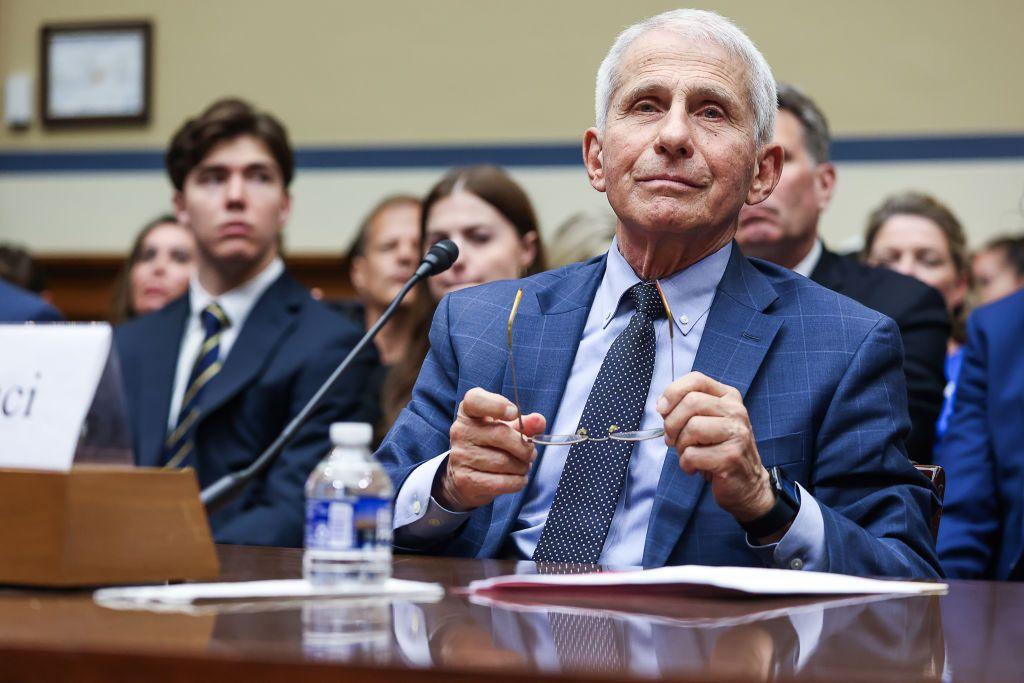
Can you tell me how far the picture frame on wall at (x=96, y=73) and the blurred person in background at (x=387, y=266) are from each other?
256 centimetres

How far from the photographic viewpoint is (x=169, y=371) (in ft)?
9.96

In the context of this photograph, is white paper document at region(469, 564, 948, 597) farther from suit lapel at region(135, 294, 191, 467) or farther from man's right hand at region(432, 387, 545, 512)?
suit lapel at region(135, 294, 191, 467)

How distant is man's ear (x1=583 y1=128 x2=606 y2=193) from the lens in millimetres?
2004

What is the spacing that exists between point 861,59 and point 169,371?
3530mm

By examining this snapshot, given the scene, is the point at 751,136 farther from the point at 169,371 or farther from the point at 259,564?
the point at 169,371

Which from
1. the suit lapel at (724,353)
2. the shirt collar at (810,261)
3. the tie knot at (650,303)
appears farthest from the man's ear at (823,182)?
the tie knot at (650,303)

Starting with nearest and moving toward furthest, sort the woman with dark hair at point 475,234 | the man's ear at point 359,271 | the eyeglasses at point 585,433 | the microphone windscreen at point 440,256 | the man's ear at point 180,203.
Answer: the eyeglasses at point 585,433 → the microphone windscreen at point 440,256 → the woman with dark hair at point 475,234 → the man's ear at point 180,203 → the man's ear at point 359,271

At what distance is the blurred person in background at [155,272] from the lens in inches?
167

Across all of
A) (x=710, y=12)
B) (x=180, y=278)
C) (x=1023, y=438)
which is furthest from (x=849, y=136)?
(x=710, y=12)

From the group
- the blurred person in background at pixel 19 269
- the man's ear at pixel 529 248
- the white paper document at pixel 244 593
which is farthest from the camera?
the blurred person in background at pixel 19 269

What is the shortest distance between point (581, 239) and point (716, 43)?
1.85 meters

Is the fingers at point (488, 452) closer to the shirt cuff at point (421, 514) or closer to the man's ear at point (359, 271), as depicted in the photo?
the shirt cuff at point (421, 514)

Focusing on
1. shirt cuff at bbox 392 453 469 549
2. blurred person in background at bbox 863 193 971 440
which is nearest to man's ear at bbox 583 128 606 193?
shirt cuff at bbox 392 453 469 549

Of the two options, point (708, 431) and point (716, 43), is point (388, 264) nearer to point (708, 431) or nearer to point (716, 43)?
point (716, 43)
